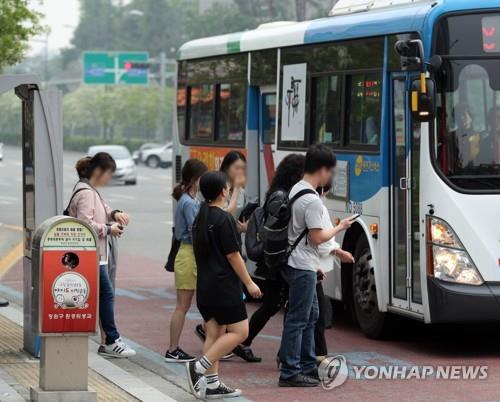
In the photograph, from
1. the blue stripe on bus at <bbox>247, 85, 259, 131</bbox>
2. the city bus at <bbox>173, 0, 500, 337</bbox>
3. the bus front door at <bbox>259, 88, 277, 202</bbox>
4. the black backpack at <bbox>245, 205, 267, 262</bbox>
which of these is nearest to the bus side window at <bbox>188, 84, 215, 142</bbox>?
the blue stripe on bus at <bbox>247, 85, 259, 131</bbox>

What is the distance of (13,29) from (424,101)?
59.5 ft

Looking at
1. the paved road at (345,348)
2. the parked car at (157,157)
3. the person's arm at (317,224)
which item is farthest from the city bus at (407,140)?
the parked car at (157,157)

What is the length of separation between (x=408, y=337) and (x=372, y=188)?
1.42 m

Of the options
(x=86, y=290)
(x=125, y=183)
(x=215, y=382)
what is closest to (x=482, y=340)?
(x=215, y=382)

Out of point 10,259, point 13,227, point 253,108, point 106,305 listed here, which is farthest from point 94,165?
point 13,227

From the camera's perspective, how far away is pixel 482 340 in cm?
1222

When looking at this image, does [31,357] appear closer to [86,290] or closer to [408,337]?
[86,290]

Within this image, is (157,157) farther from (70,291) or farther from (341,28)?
(70,291)

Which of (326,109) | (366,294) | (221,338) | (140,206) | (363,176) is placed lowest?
(140,206)

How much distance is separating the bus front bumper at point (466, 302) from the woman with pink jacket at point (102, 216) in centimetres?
247

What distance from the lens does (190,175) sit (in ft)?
35.0

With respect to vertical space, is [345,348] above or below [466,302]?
below

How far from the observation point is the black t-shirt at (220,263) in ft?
29.5

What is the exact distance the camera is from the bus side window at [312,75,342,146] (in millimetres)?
12844
